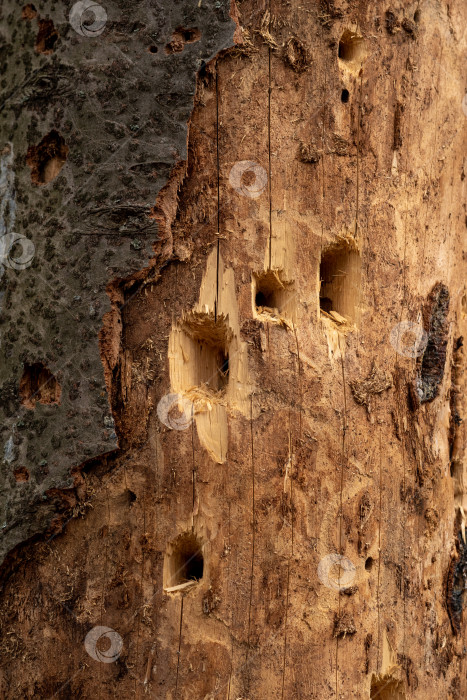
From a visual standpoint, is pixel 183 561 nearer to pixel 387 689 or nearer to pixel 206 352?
pixel 206 352

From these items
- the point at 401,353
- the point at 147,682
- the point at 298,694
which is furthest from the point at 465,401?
the point at 147,682

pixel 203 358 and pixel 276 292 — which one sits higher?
pixel 276 292

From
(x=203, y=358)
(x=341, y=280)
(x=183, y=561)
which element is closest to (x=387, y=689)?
(x=183, y=561)

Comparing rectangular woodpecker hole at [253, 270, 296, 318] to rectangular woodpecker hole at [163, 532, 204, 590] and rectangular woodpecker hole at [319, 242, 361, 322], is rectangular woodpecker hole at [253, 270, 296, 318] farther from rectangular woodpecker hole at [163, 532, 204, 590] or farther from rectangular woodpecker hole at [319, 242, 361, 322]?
rectangular woodpecker hole at [163, 532, 204, 590]

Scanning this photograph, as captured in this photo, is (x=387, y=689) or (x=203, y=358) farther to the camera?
(x=387, y=689)

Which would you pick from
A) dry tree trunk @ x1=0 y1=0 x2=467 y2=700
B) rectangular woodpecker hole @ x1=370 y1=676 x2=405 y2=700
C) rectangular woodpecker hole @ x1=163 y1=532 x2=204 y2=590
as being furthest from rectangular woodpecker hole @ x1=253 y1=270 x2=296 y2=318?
rectangular woodpecker hole @ x1=370 y1=676 x2=405 y2=700
